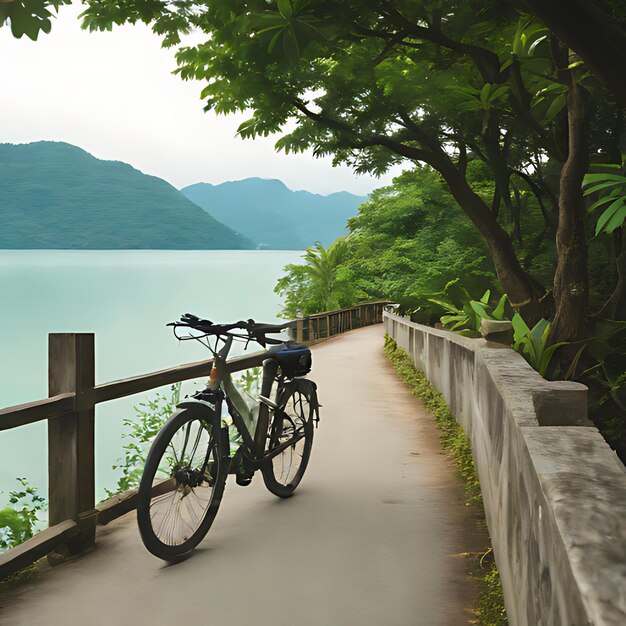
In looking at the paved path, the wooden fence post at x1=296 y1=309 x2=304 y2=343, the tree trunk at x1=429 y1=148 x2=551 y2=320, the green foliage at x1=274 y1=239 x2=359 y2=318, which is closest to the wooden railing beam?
the paved path

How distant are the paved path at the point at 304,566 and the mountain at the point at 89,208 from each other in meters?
143

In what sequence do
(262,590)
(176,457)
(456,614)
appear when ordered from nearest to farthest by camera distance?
(456,614)
(262,590)
(176,457)

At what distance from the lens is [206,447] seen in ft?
16.6

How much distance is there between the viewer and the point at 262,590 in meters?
4.40

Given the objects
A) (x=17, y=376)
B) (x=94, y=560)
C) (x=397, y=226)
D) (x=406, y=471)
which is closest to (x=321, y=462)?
(x=406, y=471)

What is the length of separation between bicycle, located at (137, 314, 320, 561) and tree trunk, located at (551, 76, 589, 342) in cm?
471

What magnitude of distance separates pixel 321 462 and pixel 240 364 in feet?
5.01

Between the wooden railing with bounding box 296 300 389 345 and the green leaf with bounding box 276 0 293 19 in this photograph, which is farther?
the wooden railing with bounding box 296 300 389 345

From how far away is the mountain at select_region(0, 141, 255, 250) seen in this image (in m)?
149

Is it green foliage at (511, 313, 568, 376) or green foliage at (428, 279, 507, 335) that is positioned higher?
green foliage at (428, 279, 507, 335)

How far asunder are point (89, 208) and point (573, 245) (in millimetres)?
153894

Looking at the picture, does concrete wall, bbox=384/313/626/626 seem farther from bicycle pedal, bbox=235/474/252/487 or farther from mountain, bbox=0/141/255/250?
mountain, bbox=0/141/255/250

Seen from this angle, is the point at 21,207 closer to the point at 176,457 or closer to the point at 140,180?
the point at 140,180

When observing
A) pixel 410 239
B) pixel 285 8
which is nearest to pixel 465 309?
pixel 285 8
